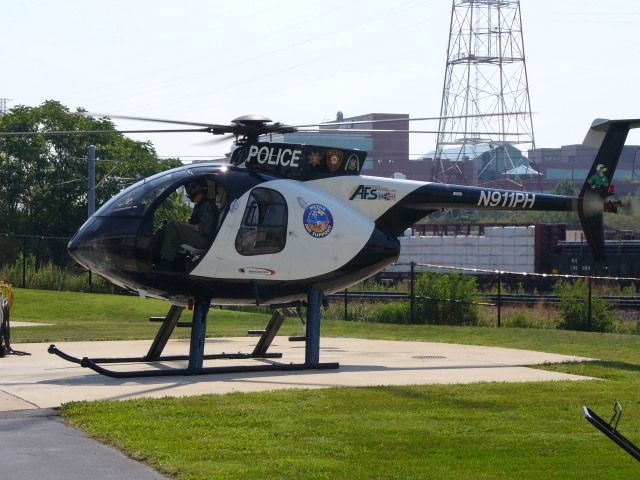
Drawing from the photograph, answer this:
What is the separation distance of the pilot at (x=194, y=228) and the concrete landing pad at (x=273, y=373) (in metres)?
1.69

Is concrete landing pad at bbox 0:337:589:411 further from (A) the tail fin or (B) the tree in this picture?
(B) the tree

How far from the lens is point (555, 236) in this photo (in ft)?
167

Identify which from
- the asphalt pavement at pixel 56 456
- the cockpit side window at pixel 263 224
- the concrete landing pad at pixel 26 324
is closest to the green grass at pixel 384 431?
the asphalt pavement at pixel 56 456

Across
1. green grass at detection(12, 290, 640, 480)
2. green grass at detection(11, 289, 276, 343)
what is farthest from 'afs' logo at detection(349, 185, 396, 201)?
green grass at detection(11, 289, 276, 343)

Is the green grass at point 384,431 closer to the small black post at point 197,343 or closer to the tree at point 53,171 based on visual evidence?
the small black post at point 197,343

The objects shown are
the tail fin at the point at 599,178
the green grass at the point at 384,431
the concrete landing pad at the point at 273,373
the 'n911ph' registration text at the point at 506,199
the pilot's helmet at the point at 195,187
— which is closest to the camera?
the green grass at the point at 384,431

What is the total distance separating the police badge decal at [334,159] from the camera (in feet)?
52.1

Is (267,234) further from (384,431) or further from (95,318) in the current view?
(95,318)

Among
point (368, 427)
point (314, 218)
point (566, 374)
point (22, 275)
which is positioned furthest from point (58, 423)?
point (22, 275)

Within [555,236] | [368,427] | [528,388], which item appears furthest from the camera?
[555,236]

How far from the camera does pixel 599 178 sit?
17.5 metres

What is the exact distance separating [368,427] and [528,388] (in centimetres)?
337

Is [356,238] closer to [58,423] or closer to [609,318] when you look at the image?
[58,423]

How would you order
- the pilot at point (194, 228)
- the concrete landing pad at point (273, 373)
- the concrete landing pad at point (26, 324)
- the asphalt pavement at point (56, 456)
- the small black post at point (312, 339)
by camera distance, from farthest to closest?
the concrete landing pad at point (26, 324)
the small black post at point (312, 339)
the pilot at point (194, 228)
the concrete landing pad at point (273, 373)
the asphalt pavement at point (56, 456)
